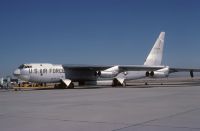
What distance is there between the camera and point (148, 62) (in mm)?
45469

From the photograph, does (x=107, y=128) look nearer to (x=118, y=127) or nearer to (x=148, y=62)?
(x=118, y=127)

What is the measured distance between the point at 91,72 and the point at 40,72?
775 centimetres

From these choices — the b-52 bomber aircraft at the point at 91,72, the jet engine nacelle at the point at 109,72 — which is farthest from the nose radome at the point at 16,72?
the jet engine nacelle at the point at 109,72

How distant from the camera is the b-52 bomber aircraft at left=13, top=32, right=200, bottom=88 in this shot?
111ft

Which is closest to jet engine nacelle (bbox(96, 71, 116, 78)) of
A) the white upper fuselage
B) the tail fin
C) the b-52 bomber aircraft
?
the b-52 bomber aircraft

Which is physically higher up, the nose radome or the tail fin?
the tail fin

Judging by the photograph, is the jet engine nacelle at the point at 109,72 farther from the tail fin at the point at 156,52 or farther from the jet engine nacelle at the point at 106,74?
the tail fin at the point at 156,52

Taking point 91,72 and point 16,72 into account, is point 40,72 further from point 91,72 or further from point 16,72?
point 91,72

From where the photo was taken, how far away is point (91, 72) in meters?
39.6

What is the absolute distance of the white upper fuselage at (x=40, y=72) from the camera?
33344mm

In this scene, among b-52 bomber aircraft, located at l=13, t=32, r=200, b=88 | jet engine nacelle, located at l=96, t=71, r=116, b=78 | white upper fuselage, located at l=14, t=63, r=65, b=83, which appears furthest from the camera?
jet engine nacelle, located at l=96, t=71, r=116, b=78

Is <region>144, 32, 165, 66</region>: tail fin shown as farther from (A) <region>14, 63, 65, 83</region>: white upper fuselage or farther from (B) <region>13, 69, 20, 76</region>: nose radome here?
(B) <region>13, 69, 20, 76</region>: nose radome

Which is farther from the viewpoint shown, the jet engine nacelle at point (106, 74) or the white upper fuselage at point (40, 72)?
the jet engine nacelle at point (106, 74)

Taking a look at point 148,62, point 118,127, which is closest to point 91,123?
point 118,127
